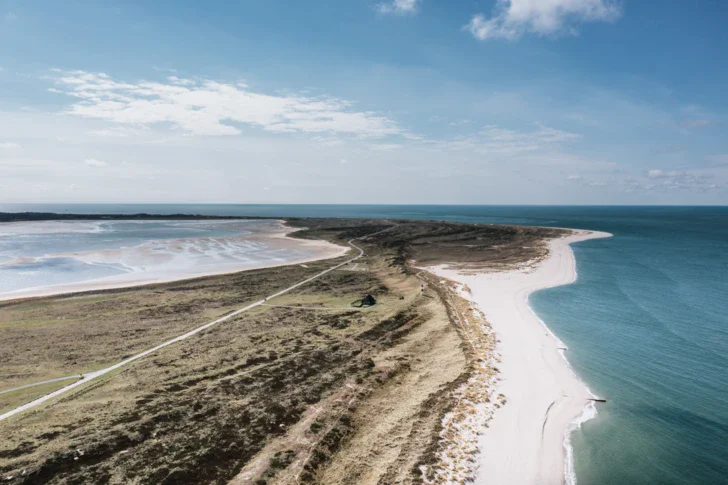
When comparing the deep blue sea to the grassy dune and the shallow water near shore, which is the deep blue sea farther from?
the shallow water near shore

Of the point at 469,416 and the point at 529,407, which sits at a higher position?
the point at 469,416

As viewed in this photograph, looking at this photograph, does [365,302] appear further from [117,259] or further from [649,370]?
[117,259]

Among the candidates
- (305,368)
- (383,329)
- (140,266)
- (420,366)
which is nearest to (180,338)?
(305,368)

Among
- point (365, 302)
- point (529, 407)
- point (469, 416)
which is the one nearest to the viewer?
point (469, 416)

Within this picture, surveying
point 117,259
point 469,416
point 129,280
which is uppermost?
Result: point 117,259

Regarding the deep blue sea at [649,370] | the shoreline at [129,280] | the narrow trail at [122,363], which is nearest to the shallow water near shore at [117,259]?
the shoreline at [129,280]

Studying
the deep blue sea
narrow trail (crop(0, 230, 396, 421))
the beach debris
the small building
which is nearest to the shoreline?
narrow trail (crop(0, 230, 396, 421))

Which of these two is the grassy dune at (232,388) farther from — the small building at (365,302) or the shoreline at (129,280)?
the shoreline at (129,280)

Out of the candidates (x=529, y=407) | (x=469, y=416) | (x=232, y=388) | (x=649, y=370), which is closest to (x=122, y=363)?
(x=232, y=388)

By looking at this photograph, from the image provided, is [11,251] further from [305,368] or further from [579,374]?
[579,374]

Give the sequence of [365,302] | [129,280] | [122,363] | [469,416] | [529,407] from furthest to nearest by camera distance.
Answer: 1. [129,280]
2. [365,302]
3. [122,363]
4. [529,407]
5. [469,416]
